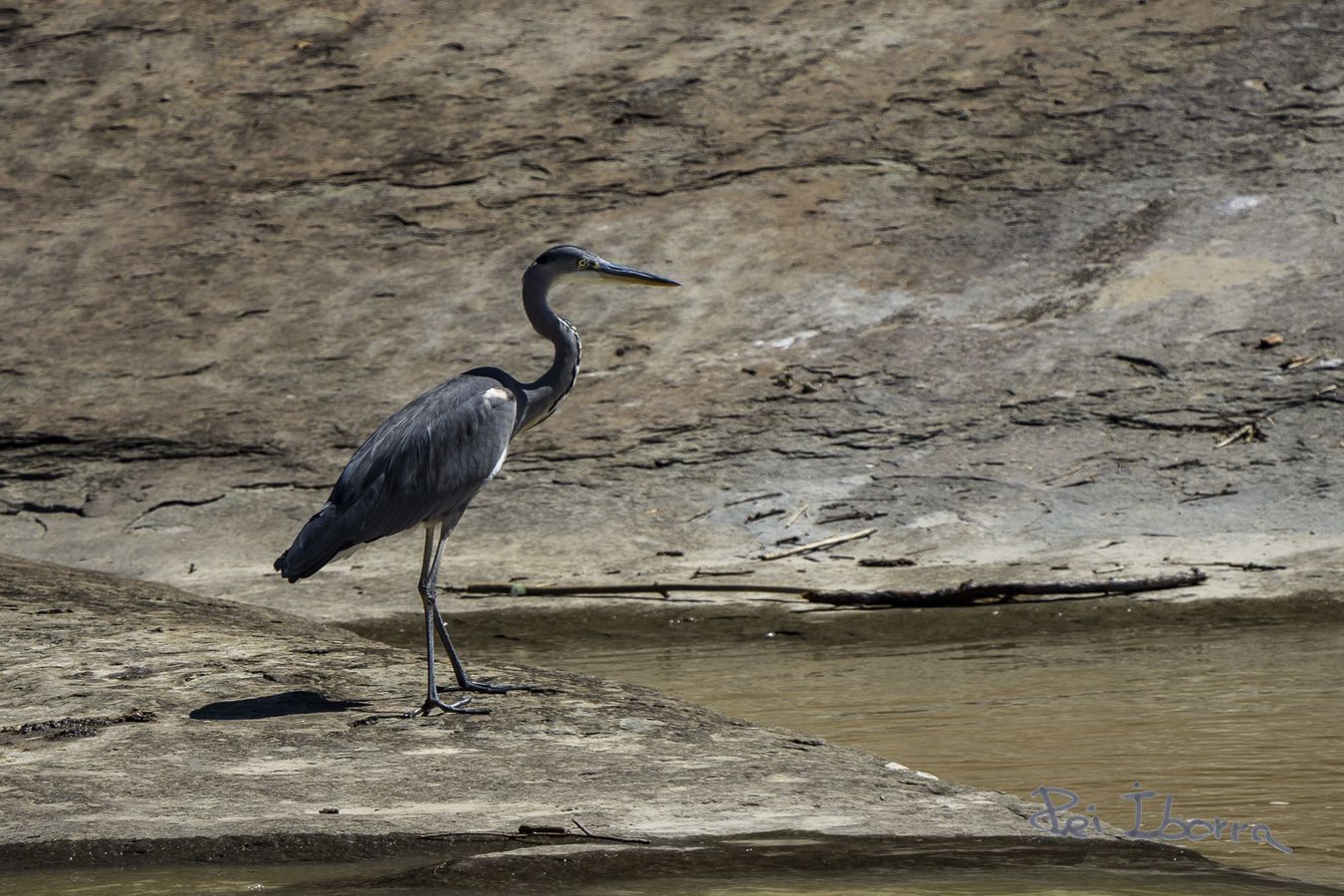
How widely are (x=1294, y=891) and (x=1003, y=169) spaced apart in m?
8.91

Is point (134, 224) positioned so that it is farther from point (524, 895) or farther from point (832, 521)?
point (524, 895)

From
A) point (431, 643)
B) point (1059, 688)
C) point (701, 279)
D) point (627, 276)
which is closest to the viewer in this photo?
point (431, 643)

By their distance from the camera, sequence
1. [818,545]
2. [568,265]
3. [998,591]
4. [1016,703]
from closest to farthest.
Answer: [1016,703]
[568,265]
[998,591]
[818,545]

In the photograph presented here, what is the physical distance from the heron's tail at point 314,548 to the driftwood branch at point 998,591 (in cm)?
275

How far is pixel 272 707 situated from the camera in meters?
4.92

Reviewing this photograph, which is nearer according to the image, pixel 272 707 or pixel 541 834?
pixel 541 834

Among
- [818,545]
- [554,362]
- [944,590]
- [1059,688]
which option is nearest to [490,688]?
[554,362]

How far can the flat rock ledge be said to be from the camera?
3.74 meters

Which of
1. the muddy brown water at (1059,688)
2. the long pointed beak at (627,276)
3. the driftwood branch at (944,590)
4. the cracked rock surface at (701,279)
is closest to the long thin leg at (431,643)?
the muddy brown water at (1059,688)

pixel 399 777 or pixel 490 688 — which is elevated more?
pixel 399 777

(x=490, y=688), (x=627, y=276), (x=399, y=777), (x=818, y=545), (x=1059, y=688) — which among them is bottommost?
(x=818, y=545)

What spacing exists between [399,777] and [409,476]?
130 centimetres

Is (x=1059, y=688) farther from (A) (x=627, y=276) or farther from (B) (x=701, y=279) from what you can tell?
(B) (x=701, y=279)

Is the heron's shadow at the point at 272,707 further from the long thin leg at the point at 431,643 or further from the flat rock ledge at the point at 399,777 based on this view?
the long thin leg at the point at 431,643
